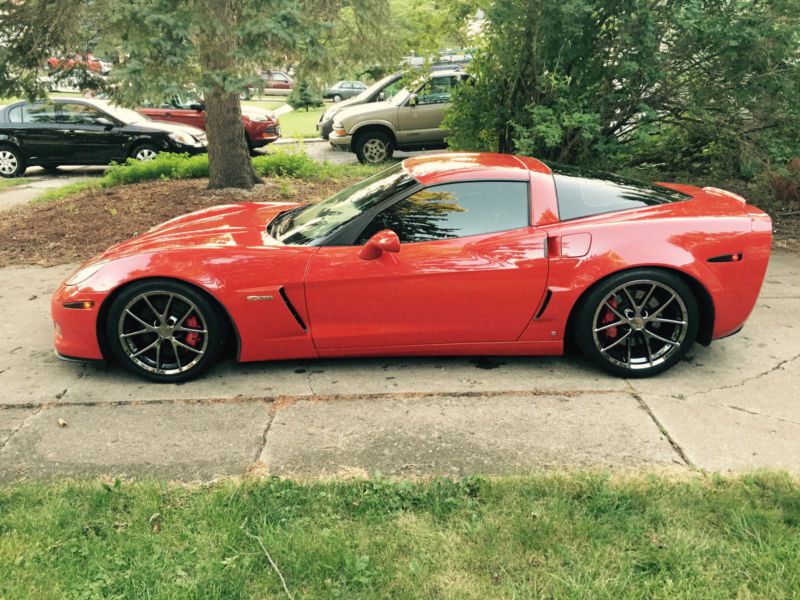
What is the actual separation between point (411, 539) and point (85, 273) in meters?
2.69

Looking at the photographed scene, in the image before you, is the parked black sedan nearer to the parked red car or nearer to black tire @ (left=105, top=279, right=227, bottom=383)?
the parked red car

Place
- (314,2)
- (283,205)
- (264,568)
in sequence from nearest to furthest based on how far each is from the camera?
1. (264,568)
2. (283,205)
3. (314,2)

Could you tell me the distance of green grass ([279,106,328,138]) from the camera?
19352mm

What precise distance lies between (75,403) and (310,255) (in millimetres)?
1605

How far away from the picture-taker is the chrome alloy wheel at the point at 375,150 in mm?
12906

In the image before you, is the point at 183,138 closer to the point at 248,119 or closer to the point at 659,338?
the point at 248,119

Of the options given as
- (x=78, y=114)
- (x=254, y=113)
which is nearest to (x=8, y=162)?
(x=78, y=114)

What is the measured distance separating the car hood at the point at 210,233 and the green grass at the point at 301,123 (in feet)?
42.4

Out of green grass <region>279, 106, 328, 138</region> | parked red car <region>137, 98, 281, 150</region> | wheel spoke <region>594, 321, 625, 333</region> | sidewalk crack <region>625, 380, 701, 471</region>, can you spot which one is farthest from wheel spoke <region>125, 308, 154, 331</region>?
green grass <region>279, 106, 328, 138</region>

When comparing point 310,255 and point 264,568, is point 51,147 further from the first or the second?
point 264,568

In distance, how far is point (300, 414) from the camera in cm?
382

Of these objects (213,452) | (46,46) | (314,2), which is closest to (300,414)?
(213,452)

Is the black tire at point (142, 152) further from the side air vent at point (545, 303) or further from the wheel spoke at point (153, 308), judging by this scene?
the side air vent at point (545, 303)

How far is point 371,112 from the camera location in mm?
12758
